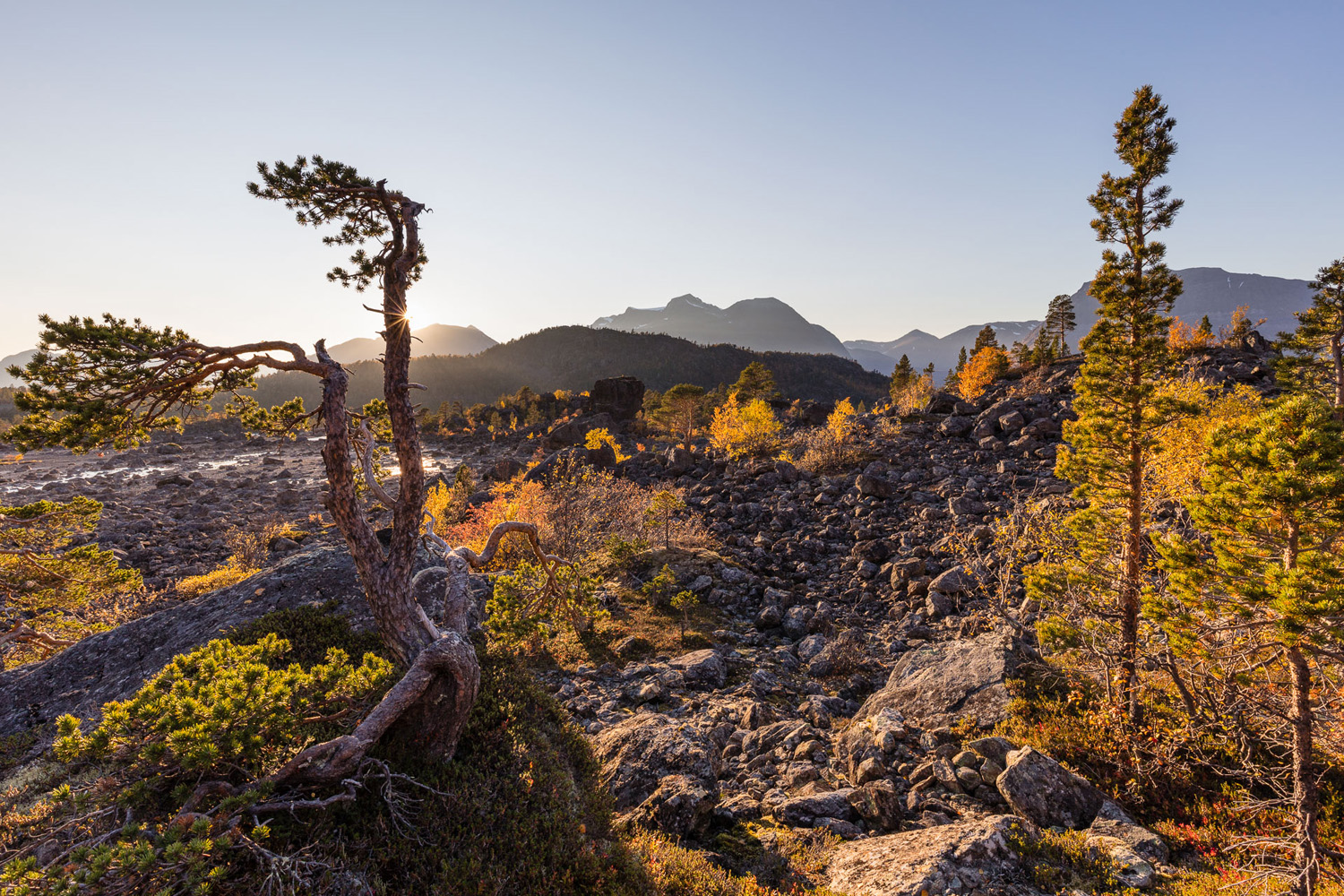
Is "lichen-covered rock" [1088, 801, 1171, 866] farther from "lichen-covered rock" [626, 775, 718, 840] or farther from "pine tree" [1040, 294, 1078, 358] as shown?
"pine tree" [1040, 294, 1078, 358]

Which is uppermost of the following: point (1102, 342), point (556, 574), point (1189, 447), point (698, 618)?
point (1102, 342)

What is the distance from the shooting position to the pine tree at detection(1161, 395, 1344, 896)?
5.23 metres

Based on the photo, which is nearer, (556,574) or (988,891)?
(988,891)

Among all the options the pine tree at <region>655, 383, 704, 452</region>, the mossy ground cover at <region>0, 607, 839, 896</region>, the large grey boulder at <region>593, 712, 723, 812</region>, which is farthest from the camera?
the pine tree at <region>655, 383, 704, 452</region>

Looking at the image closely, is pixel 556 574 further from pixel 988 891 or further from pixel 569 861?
pixel 988 891

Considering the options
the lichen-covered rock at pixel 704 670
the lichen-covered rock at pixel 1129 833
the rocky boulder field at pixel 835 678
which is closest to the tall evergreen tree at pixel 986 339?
the rocky boulder field at pixel 835 678

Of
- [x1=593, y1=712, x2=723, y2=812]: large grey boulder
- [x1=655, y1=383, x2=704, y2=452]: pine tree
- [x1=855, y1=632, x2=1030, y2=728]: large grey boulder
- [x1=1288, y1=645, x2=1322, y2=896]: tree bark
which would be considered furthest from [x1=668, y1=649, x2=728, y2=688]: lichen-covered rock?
[x1=655, y1=383, x2=704, y2=452]: pine tree

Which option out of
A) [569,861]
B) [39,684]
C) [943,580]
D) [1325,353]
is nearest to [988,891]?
[569,861]

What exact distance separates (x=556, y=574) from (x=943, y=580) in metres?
11.0

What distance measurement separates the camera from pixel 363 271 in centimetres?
618

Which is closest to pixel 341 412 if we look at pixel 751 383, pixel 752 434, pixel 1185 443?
pixel 1185 443

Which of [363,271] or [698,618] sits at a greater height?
[363,271]

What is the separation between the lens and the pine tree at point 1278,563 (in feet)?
17.2

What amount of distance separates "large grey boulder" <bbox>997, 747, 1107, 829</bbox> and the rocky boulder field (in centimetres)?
3
